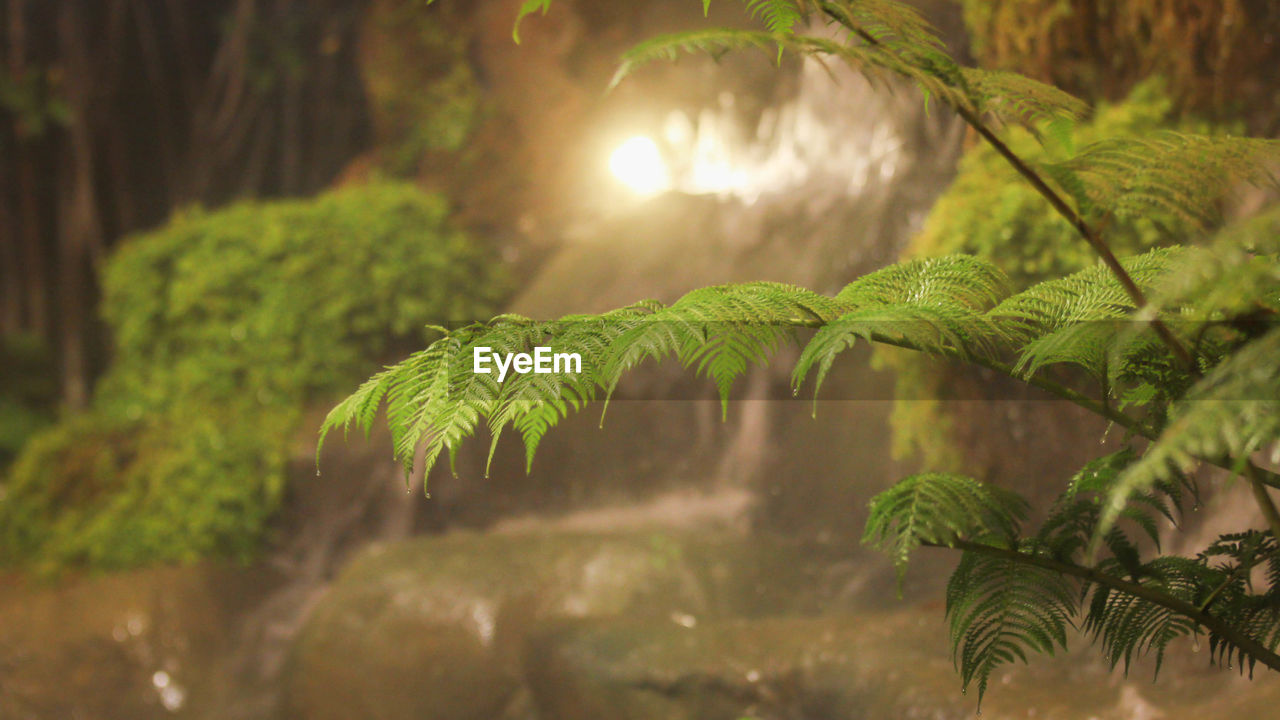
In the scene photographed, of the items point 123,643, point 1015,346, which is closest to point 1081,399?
point 1015,346

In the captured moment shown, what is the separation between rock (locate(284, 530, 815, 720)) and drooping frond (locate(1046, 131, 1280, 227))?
161cm

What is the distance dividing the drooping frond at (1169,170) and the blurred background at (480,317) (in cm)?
84

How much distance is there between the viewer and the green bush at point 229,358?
390 centimetres

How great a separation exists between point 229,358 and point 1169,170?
413 cm

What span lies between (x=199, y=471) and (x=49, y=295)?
2.82 meters

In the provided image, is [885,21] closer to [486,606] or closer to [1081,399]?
[1081,399]

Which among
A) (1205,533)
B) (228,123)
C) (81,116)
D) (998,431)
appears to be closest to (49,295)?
(81,116)

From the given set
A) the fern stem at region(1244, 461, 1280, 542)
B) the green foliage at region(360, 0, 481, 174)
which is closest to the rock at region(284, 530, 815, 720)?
the fern stem at region(1244, 461, 1280, 542)

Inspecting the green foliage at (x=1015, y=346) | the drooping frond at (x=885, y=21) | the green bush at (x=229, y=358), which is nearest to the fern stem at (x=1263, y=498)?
the green foliage at (x=1015, y=346)

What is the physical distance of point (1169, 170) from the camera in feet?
3.48

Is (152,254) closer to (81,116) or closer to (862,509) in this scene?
(81,116)

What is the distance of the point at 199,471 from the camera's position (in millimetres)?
3930

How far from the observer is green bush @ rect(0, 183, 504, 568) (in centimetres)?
390

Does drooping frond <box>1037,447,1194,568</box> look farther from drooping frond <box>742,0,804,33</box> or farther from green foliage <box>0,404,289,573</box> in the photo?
green foliage <box>0,404,289,573</box>
